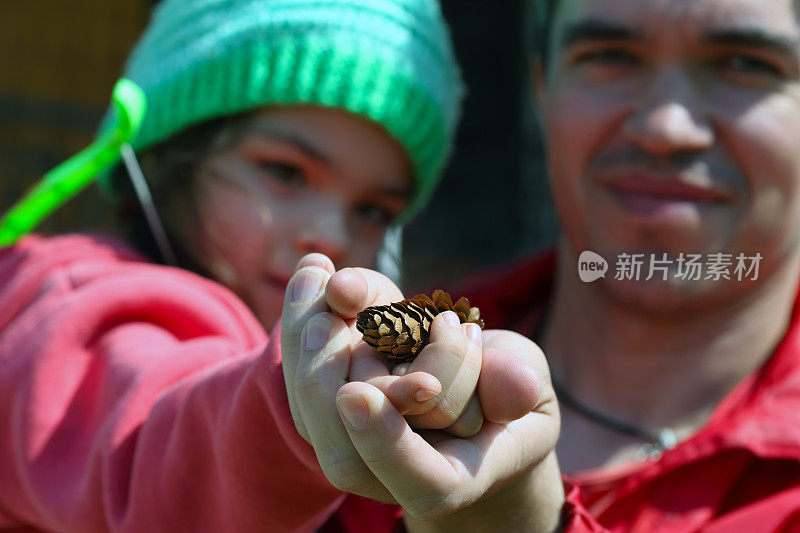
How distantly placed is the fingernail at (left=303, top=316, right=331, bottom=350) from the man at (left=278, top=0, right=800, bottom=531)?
60 cm

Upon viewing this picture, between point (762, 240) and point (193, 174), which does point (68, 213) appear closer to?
point (193, 174)

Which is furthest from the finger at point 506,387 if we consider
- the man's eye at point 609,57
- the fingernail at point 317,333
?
the man's eye at point 609,57

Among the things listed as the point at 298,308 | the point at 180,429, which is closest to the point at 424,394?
the point at 298,308

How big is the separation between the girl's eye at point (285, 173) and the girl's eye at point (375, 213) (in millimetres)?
115

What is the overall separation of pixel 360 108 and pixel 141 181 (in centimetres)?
36

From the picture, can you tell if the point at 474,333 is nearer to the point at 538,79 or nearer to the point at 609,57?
the point at 609,57

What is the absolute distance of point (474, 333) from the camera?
2.11 ft

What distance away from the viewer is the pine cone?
61cm

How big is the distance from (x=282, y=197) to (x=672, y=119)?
58 centimetres

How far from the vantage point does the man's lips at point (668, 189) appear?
1.17m

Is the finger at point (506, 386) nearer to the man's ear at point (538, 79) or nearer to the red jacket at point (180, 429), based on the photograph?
the red jacket at point (180, 429)

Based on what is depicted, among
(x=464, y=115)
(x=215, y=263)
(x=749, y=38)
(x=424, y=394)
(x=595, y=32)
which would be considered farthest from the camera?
(x=464, y=115)

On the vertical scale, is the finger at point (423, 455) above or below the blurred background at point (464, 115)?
above

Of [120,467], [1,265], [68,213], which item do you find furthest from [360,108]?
[68,213]
